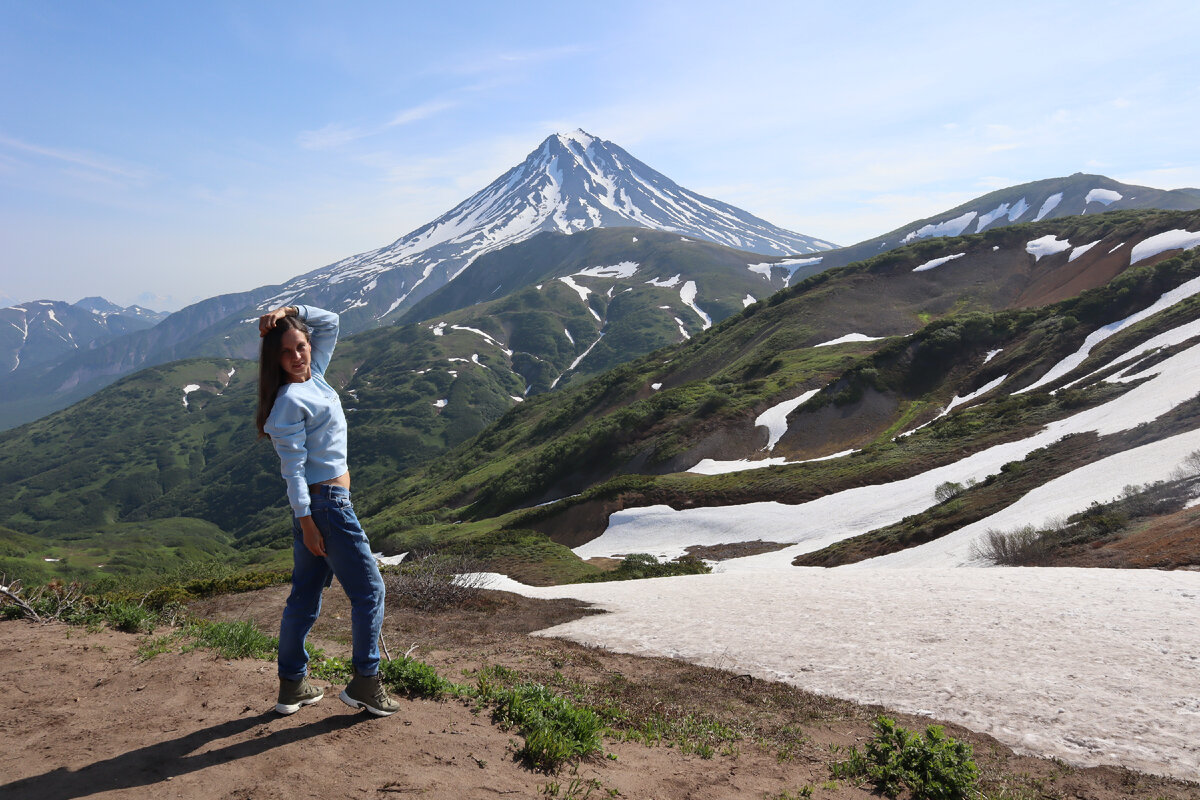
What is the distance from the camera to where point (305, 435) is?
5.25m

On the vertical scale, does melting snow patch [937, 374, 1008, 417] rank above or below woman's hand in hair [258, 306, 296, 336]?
below

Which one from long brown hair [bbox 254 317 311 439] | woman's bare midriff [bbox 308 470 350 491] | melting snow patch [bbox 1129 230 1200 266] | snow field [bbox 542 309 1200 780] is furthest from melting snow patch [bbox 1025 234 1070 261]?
long brown hair [bbox 254 317 311 439]

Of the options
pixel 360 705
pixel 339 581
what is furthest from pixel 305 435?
pixel 360 705

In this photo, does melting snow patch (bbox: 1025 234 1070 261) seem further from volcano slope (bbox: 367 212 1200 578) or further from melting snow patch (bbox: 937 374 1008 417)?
melting snow patch (bbox: 937 374 1008 417)

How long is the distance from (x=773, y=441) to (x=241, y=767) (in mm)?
46328

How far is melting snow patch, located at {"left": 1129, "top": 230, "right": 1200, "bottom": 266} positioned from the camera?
Result: 181 ft

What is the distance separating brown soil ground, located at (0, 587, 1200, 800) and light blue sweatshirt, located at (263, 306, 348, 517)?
1781 mm

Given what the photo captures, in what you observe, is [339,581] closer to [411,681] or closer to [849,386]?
[411,681]

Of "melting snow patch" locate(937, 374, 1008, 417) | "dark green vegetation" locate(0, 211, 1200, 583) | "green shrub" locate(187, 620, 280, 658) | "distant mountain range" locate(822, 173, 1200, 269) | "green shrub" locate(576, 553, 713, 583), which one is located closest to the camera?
"green shrub" locate(187, 620, 280, 658)

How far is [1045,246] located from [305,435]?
3633 inches

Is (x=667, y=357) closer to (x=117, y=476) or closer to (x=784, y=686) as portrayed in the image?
(x=784, y=686)

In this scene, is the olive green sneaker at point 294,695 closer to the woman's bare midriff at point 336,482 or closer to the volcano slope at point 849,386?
the woman's bare midriff at point 336,482

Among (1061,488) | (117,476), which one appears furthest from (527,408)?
(117,476)

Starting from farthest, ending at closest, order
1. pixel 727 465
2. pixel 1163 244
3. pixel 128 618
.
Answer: pixel 1163 244 < pixel 727 465 < pixel 128 618
